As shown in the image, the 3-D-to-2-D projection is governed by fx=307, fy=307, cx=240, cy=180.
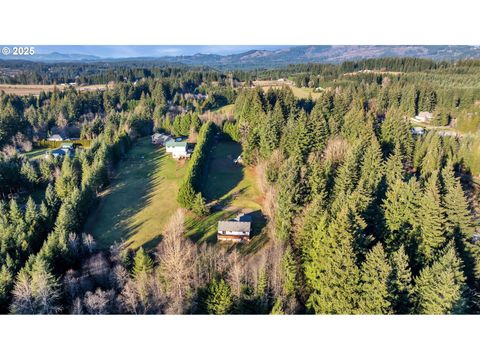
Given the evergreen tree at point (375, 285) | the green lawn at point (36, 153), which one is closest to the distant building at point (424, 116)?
the evergreen tree at point (375, 285)

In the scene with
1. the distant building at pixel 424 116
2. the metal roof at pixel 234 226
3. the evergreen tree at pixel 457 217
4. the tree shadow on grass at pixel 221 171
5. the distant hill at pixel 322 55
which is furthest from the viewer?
the distant hill at pixel 322 55

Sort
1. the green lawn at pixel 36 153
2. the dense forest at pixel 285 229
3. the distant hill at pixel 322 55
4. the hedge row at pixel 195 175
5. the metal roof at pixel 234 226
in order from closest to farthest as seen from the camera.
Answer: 1. the dense forest at pixel 285 229
2. the metal roof at pixel 234 226
3. the hedge row at pixel 195 175
4. the green lawn at pixel 36 153
5. the distant hill at pixel 322 55

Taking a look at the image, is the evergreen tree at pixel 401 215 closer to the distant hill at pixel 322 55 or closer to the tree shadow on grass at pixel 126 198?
the tree shadow on grass at pixel 126 198

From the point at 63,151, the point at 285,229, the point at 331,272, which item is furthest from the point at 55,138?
the point at 331,272

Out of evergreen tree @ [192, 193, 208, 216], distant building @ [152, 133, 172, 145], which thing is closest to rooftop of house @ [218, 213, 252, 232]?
evergreen tree @ [192, 193, 208, 216]

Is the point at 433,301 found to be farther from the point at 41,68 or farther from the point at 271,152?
the point at 41,68

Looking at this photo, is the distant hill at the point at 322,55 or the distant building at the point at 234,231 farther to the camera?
the distant hill at the point at 322,55
